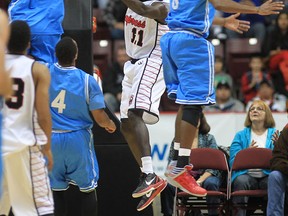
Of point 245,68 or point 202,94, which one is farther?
point 245,68

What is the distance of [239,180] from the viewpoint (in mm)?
10586

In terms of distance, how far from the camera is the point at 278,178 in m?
10.1

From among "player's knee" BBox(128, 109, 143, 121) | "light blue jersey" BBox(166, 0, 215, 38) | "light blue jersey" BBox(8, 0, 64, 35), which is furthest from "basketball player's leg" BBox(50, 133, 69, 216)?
"light blue jersey" BBox(166, 0, 215, 38)

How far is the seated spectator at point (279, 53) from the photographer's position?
14836mm

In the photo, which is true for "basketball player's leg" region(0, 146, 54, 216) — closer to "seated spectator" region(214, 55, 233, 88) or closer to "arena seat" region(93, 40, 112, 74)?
"seated spectator" region(214, 55, 233, 88)

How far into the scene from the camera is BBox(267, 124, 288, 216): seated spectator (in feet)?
32.9

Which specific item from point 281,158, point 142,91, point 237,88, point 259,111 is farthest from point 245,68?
point 142,91

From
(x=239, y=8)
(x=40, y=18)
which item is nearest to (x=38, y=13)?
(x=40, y=18)

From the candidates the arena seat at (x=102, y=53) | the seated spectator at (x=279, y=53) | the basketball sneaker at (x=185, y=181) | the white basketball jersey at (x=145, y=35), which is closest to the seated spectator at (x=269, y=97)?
the seated spectator at (x=279, y=53)

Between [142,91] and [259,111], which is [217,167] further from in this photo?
[142,91]

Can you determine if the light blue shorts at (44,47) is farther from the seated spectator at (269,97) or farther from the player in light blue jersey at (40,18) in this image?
the seated spectator at (269,97)

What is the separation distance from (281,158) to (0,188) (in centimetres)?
423

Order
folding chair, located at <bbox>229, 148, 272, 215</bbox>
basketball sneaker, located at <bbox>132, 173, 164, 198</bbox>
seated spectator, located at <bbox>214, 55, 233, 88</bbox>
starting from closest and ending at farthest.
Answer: basketball sneaker, located at <bbox>132, 173, 164, 198</bbox>, folding chair, located at <bbox>229, 148, 272, 215</bbox>, seated spectator, located at <bbox>214, 55, 233, 88</bbox>

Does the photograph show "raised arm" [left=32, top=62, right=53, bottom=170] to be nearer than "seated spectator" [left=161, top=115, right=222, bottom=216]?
Yes
